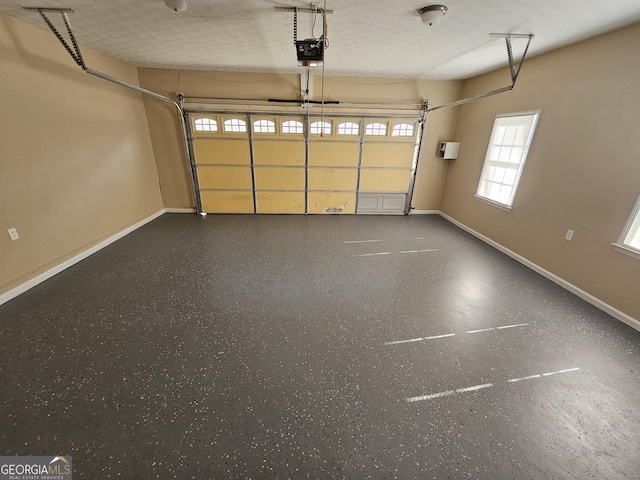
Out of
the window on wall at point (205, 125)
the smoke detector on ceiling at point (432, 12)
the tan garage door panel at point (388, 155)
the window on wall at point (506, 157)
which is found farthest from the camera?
the tan garage door panel at point (388, 155)

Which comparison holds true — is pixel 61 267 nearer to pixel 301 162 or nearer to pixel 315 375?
pixel 315 375

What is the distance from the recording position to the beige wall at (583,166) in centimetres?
233

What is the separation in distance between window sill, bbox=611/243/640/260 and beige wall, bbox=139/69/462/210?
3259 millimetres

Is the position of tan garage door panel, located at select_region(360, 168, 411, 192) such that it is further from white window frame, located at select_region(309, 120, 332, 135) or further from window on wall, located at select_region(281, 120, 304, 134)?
window on wall, located at select_region(281, 120, 304, 134)

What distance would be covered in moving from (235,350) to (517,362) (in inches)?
83.3

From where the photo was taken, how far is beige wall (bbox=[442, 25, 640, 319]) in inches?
91.7

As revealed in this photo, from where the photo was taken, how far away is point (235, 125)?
4.68 metres

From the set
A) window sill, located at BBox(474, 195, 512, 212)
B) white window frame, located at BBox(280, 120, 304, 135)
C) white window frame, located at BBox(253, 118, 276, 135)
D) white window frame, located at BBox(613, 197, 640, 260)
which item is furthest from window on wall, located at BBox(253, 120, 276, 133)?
white window frame, located at BBox(613, 197, 640, 260)

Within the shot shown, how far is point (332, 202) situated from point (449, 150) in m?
2.50

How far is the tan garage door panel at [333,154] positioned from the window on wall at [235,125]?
4.25 ft

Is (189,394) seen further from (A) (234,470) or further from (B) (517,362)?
(B) (517,362)

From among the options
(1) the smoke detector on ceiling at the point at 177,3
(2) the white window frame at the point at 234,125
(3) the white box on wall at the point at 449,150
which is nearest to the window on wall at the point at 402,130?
(3) the white box on wall at the point at 449,150

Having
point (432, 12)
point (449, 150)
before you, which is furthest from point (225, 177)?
point (449, 150)

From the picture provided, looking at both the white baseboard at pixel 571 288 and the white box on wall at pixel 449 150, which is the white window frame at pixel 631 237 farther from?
the white box on wall at pixel 449 150
